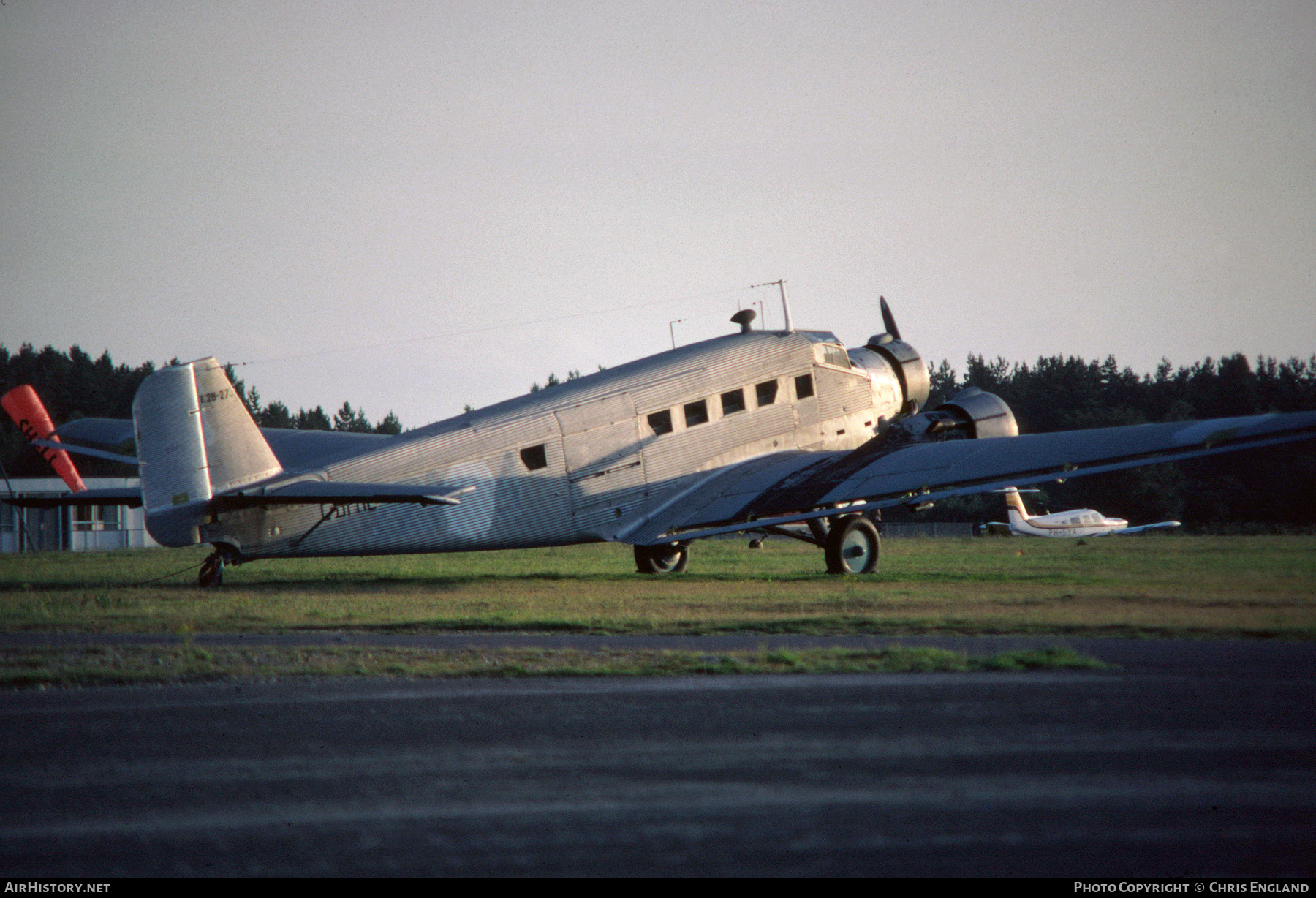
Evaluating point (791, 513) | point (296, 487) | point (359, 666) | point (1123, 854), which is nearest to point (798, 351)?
point (791, 513)

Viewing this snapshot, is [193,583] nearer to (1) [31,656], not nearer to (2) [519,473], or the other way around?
(2) [519,473]

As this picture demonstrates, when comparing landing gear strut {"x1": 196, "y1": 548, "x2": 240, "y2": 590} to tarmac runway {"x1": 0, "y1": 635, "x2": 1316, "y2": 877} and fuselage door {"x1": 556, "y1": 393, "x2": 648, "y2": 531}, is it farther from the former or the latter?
tarmac runway {"x1": 0, "y1": 635, "x2": 1316, "y2": 877}

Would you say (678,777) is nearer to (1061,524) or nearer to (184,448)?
(184,448)

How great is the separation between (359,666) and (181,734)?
11.3ft

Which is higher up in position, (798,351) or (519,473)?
(798,351)

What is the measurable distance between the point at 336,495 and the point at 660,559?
996cm

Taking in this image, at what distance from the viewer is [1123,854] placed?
5.31m

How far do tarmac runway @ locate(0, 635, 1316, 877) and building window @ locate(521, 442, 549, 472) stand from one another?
12.0 m

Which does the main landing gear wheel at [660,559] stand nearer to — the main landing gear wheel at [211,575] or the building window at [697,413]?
the building window at [697,413]

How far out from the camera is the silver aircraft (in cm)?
2091

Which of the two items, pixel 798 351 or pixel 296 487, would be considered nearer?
pixel 296 487

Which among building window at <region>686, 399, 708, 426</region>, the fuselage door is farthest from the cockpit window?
the fuselage door

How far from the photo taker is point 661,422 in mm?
24984

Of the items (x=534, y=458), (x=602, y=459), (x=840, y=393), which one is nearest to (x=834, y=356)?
(x=840, y=393)
